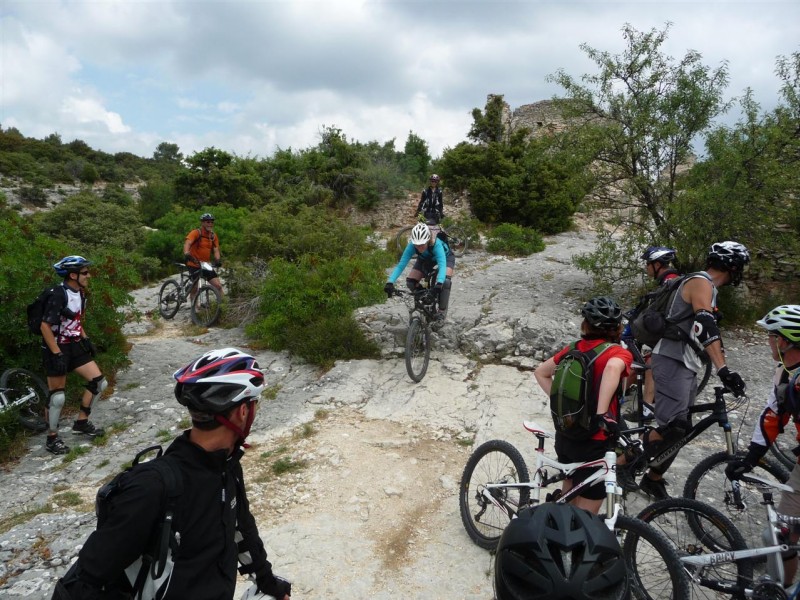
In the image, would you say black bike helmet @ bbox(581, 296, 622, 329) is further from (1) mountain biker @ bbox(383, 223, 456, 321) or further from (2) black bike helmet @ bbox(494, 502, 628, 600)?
(1) mountain biker @ bbox(383, 223, 456, 321)

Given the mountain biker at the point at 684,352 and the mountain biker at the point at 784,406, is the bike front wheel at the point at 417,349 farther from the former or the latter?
the mountain biker at the point at 784,406

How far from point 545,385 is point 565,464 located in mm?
518

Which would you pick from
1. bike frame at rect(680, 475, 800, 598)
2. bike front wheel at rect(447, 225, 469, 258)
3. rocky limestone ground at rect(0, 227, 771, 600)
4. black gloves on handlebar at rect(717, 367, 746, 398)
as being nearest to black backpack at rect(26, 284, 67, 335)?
rocky limestone ground at rect(0, 227, 771, 600)

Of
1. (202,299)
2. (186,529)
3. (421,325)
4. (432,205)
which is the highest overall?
(432,205)

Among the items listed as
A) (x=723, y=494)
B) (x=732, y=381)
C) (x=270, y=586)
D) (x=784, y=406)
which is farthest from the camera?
(x=723, y=494)

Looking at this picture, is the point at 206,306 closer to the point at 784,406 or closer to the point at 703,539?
the point at 703,539

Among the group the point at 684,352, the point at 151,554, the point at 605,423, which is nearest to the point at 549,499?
the point at 605,423

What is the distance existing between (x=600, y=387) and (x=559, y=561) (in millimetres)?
1420

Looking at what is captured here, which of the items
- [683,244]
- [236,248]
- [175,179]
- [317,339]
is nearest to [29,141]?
[175,179]

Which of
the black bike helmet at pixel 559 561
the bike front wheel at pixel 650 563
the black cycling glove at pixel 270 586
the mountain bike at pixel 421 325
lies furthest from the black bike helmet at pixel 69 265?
the bike front wheel at pixel 650 563

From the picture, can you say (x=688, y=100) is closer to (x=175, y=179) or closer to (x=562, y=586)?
(x=562, y=586)

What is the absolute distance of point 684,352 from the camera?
13.3 feet

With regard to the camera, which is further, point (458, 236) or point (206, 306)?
point (458, 236)

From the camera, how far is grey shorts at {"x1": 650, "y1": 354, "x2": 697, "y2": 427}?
3996 mm
